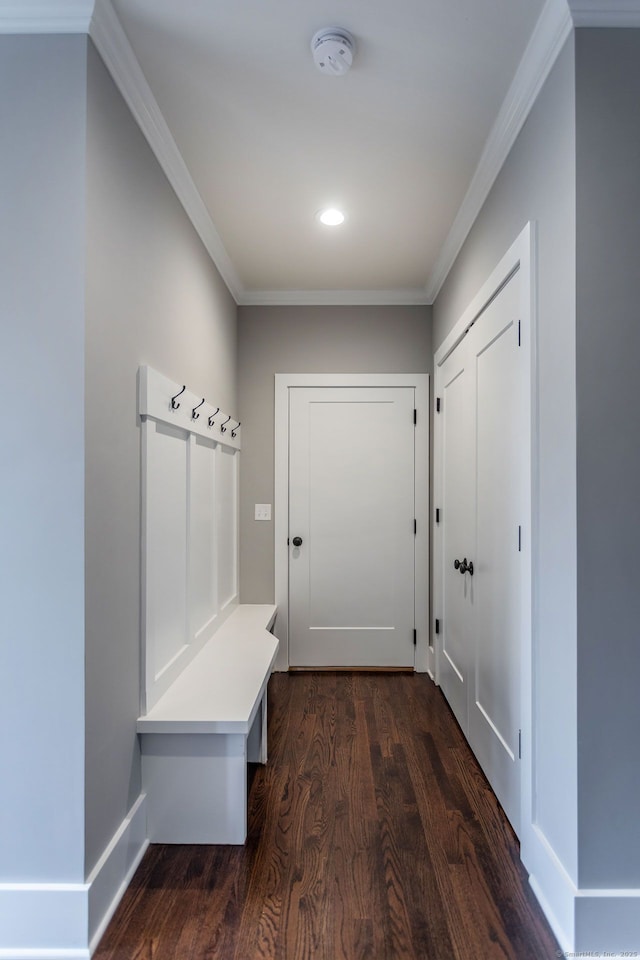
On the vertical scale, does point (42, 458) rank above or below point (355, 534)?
above

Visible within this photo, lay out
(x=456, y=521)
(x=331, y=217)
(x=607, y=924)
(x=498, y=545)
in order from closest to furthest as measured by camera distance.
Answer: (x=607, y=924) < (x=498, y=545) < (x=331, y=217) < (x=456, y=521)

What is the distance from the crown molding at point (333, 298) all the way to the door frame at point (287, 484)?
0.48 meters

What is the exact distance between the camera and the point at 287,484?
384 cm

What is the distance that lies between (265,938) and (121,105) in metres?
2.44

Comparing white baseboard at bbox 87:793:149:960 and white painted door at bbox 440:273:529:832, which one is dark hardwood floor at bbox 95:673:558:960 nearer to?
white baseboard at bbox 87:793:149:960

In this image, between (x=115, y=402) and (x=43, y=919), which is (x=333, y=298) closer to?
(x=115, y=402)

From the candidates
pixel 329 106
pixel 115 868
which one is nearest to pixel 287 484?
pixel 329 106

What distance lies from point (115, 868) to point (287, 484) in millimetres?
2463

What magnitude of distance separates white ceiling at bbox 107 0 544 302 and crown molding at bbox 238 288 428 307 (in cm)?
71

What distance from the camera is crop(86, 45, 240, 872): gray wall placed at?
155 cm

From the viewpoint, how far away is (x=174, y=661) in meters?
2.28

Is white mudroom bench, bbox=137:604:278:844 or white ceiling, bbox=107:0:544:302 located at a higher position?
white ceiling, bbox=107:0:544:302

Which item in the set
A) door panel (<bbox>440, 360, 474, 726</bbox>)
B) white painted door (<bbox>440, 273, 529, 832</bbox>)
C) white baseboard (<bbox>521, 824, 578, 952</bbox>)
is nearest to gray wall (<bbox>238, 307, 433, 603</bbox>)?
door panel (<bbox>440, 360, 474, 726</bbox>)

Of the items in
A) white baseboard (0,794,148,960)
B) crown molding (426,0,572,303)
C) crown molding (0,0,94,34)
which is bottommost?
white baseboard (0,794,148,960)
